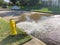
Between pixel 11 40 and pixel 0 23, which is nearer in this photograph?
pixel 11 40

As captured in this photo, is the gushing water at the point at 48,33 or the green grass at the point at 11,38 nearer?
the green grass at the point at 11,38

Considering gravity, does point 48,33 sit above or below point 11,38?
below

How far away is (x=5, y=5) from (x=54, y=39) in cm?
3663

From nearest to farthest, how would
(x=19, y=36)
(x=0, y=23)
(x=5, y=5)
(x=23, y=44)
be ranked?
(x=23, y=44) → (x=19, y=36) → (x=0, y=23) → (x=5, y=5)

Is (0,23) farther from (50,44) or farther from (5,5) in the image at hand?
(5,5)

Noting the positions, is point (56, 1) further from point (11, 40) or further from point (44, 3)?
point (11, 40)

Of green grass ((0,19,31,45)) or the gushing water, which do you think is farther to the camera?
the gushing water

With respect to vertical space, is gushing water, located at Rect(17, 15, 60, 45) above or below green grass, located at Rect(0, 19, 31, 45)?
below

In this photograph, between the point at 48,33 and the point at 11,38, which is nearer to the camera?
the point at 11,38

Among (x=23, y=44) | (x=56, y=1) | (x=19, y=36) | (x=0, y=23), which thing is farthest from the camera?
(x=56, y=1)

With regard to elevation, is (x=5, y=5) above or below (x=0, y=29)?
below

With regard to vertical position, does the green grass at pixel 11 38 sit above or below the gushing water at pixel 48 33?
above

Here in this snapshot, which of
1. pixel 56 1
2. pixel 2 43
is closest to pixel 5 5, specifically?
pixel 56 1

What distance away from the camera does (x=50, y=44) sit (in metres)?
9.31
